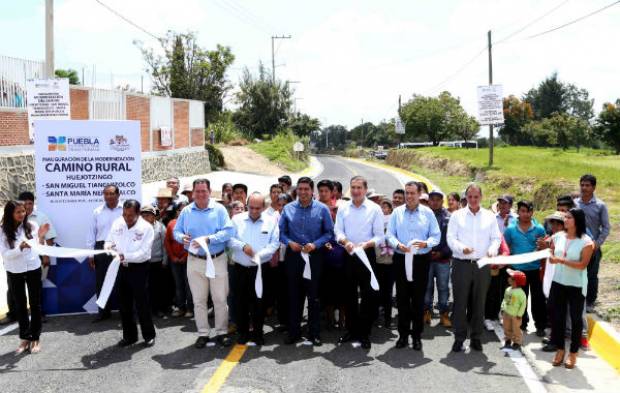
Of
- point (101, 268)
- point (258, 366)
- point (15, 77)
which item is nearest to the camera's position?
point (258, 366)

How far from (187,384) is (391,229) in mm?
2824

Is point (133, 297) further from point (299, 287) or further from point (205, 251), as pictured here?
point (299, 287)

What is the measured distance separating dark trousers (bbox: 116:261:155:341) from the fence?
1251cm

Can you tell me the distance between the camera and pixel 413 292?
706 cm

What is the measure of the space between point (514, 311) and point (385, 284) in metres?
1.67

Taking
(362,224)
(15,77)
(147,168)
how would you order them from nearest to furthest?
(362,224) → (15,77) → (147,168)

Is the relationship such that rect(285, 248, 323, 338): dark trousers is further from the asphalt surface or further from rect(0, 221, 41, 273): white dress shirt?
rect(0, 221, 41, 273): white dress shirt

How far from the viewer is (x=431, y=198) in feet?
26.4

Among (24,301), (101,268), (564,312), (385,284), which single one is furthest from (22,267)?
(564,312)

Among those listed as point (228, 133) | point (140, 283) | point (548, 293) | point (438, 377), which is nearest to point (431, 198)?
point (548, 293)

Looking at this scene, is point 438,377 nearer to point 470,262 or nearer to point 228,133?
point 470,262

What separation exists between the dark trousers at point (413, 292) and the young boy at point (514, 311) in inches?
36.7

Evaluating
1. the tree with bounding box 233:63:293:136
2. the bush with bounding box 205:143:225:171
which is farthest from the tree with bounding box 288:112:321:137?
the bush with bounding box 205:143:225:171

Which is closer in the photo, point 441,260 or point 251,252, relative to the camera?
point 251,252
